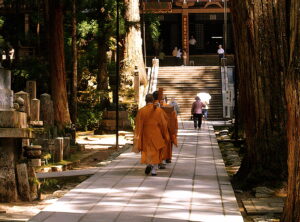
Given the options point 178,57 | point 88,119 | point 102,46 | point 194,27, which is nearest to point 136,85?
point 102,46

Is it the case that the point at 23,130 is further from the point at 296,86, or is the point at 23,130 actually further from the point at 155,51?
the point at 155,51

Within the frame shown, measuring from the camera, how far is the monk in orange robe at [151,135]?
518 inches

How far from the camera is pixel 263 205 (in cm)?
1021

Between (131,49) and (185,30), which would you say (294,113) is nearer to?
(131,49)

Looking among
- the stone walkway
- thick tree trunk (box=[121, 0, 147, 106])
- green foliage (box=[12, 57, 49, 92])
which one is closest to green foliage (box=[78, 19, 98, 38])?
green foliage (box=[12, 57, 49, 92])

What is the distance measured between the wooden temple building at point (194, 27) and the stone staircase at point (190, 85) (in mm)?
6897

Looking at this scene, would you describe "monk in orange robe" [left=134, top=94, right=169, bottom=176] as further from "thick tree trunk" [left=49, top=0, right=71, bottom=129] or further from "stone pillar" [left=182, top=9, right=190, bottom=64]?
"stone pillar" [left=182, top=9, right=190, bottom=64]

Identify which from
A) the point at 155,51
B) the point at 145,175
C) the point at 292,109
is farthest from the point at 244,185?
the point at 155,51

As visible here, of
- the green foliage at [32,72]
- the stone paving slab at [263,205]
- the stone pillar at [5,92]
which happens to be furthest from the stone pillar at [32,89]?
the stone paving slab at [263,205]

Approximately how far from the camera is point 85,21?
30203 millimetres

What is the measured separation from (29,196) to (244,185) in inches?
145

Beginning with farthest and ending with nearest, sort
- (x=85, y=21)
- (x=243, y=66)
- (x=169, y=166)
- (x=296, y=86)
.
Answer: (x=85, y=21), (x=169, y=166), (x=243, y=66), (x=296, y=86)

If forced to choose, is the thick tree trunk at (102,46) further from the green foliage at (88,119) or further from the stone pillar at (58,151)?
the stone pillar at (58,151)

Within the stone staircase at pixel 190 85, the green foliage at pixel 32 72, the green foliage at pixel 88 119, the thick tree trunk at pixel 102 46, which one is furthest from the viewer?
the stone staircase at pixel 190 85
